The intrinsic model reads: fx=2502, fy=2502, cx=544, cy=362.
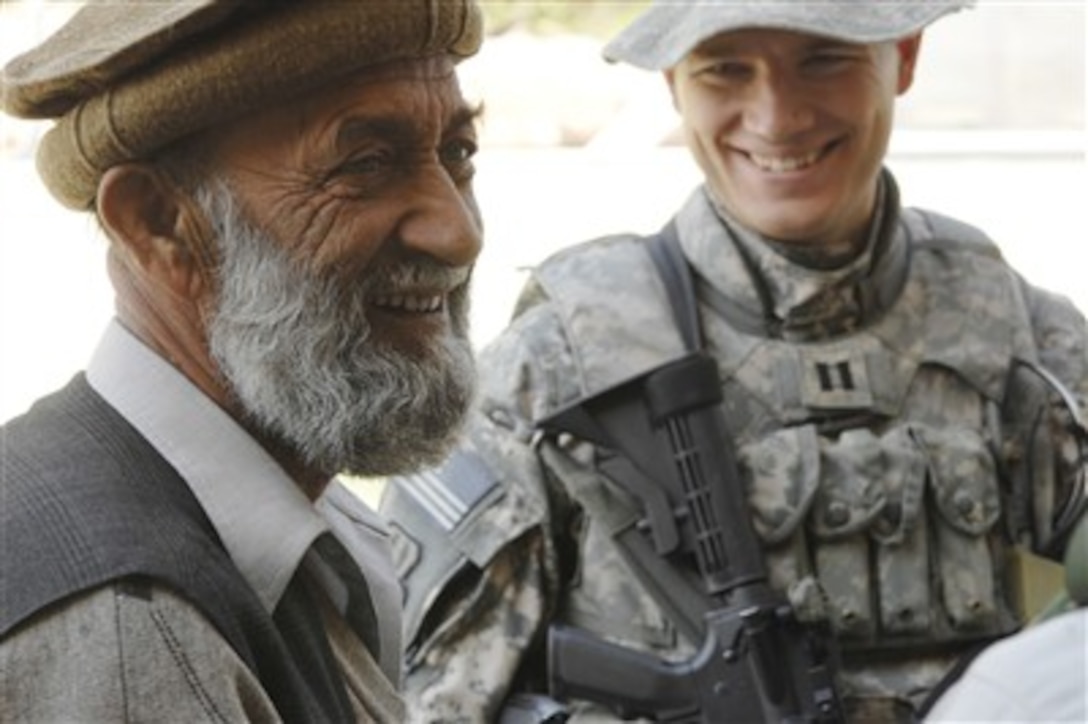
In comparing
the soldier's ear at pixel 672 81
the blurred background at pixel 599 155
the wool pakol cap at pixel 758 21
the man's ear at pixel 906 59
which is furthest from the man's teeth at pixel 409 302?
the blurred background at pixel 599 155

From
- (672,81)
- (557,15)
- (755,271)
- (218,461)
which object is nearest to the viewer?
(218,461)

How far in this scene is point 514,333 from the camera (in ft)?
10.6

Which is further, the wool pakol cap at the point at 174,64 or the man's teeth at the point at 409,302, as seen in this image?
the man's teeth at the point at 409,302

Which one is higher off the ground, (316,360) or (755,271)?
(316,360)

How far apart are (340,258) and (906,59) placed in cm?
152

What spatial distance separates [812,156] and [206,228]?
4.38ft

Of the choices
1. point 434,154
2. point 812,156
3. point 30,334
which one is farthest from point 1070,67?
point 434,154

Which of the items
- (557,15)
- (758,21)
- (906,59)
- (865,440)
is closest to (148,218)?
(758,21)

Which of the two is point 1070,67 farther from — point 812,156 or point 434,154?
point 434,154

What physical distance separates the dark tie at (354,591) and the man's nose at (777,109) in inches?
49.6

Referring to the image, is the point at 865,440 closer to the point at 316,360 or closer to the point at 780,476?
the point at 780,476

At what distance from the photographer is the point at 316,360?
2008 millimetres

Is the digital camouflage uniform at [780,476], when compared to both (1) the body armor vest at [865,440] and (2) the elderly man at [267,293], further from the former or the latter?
(2) the elderly man at [267,293]

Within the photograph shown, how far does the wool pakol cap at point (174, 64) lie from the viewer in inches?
75.0
